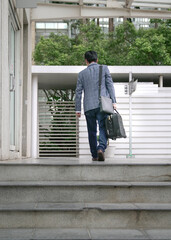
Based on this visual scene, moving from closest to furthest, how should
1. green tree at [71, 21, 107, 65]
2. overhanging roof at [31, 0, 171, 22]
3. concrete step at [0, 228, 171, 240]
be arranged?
concrete step at [0, 228, 171, 240] → overhanging roof at [31, 0, 171, 22] → green tree at [71, 21, 107, 65]

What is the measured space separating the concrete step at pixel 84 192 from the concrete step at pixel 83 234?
610 millimetres

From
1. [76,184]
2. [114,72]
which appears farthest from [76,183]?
[114,72]

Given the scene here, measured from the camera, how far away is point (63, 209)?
207 inches

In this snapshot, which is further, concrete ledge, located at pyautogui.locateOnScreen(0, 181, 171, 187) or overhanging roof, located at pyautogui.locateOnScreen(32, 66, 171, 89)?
overhanging roof, located at pyautogui.locateOnScreen(32, 66, 171, 89)

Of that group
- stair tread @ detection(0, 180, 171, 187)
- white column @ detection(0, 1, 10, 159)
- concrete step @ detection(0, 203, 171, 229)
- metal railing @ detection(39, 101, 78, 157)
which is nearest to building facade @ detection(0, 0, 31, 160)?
white column @ detection(0, 1, 10, 159)

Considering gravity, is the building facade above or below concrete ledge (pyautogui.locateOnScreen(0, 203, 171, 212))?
above

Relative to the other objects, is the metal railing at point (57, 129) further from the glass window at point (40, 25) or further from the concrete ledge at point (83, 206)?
the glass window at point (40, 25)

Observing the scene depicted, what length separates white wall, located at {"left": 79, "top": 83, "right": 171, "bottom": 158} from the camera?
49.8 ft

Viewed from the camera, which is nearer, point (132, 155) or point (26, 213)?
point (26, 213)

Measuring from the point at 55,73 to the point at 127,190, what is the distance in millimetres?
10355

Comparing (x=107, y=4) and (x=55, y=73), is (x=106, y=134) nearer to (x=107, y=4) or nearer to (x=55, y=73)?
(x=107, y=4)

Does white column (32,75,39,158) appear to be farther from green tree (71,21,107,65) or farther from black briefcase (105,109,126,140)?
green tree (71,21,107,65)

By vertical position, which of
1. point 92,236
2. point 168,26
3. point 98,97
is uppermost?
point 168,26

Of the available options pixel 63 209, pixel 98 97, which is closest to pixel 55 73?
pixel 98 97
